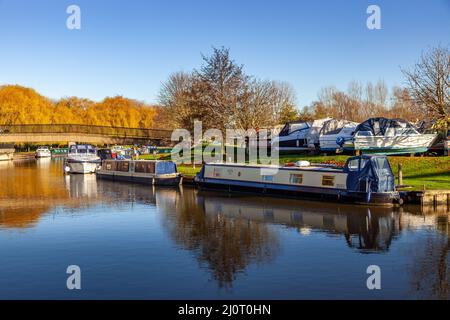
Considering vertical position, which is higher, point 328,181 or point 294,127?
point 294,127

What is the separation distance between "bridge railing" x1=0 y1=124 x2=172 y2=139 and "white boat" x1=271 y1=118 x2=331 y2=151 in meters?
34.1

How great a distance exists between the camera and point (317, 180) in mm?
33219

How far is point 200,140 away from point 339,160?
23.7 m

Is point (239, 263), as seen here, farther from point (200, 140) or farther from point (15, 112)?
point (15, 112)

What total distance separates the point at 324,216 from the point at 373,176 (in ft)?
14.2

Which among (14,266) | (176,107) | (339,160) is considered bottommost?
(14,266)

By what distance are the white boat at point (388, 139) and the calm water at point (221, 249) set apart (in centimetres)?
1342

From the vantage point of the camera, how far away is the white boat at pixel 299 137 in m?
53.0

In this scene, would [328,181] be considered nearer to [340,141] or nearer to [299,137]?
[340,141]

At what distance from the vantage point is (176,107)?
71750 millimetres

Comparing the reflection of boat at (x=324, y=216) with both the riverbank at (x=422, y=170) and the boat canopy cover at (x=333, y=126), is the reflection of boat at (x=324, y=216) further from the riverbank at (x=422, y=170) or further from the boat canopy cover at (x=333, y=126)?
the boat canopy cover at (x=333, y=126)

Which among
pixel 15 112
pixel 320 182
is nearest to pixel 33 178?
pixel 320 182

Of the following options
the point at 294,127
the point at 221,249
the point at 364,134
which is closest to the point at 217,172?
the point at 364,134

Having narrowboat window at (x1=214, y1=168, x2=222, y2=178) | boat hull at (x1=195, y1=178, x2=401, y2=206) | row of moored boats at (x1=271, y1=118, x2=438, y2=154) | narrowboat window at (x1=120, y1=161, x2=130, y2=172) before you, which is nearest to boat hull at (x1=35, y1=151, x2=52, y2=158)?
narrowboat window at (x1=120, y1=161, x2=130, y2=172)
